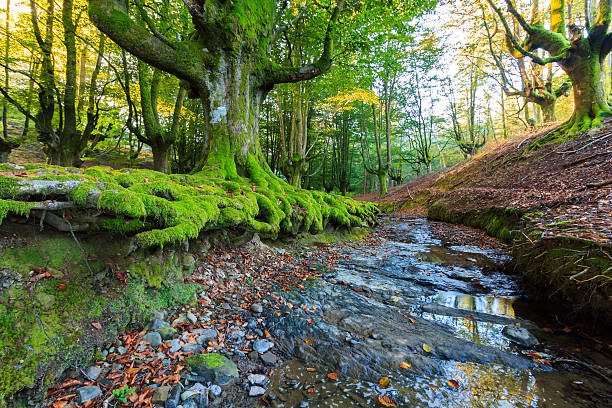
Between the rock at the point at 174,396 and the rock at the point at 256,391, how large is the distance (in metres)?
0.52

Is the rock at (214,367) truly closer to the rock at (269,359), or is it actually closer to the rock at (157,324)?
the rock at (269,359)

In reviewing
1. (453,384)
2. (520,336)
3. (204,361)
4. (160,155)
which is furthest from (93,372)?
(160,155)

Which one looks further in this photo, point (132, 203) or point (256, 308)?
point (256, 308)

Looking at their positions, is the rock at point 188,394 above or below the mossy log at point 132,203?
below

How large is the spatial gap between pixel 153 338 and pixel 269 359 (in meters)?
1.12

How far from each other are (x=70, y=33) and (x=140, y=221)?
494 inches

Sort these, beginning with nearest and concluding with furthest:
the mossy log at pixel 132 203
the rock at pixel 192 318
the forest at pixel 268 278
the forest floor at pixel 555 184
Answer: the forest at pixel 268 278 → the mossy log at pixel 132 203 → the rock at pixel 192 318 → the forest floor at pixel 555 184

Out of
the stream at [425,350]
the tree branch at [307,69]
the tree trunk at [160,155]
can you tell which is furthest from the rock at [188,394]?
the tree trunk at [160,155]

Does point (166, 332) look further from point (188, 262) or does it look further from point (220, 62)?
Answer: point (220, 62)

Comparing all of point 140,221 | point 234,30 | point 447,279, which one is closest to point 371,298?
point 447,279

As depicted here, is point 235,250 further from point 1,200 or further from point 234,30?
point 234,30

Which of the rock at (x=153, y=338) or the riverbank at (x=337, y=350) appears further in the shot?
the rock at (x=153, y=338)

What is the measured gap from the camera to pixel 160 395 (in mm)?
1808

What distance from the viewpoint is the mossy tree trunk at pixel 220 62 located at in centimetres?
523
